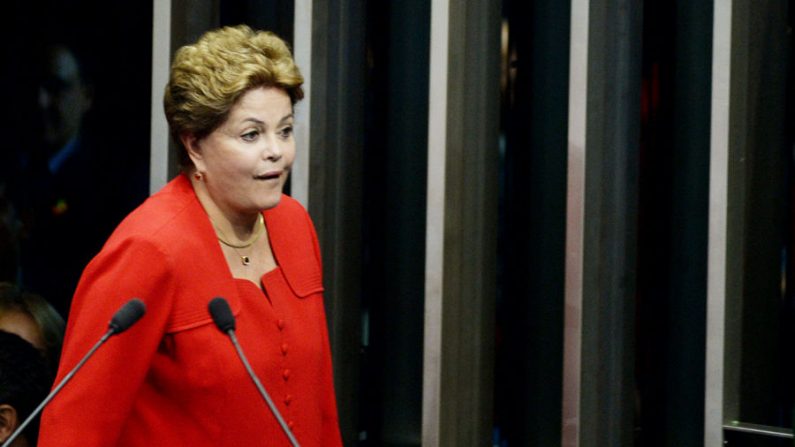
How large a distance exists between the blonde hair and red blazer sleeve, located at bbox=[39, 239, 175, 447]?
0.26m

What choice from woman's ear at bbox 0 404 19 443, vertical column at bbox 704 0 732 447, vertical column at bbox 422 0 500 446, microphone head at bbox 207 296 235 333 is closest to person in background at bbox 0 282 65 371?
woman's ear at bbox 0 404 19 443

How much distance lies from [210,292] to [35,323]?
1.49 m

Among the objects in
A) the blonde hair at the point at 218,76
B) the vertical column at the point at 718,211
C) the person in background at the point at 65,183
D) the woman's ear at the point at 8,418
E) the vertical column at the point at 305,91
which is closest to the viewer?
the blonde hair at the point at 218,76

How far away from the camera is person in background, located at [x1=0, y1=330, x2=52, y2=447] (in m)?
2.68

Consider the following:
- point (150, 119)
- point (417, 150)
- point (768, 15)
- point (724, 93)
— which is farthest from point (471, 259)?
point (150, 119)

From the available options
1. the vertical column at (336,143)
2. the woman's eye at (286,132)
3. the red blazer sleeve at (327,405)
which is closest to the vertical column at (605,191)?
the vertical column at (336,143)

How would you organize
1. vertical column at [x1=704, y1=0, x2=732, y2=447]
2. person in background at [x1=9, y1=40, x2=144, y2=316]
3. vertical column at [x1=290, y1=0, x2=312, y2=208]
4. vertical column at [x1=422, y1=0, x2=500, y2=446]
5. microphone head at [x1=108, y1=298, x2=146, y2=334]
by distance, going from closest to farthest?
microphone head at [x1=108, y1=298, x2=146, y2=334], vertical column at [x1=704, y1=0, x2=732, y2=447], vertical column at [x1=422, y1=0, x2=500, y2=446], vertical column at [x1=290, y1=0, x2=312, y2=208], person in background at [x1=9, y1=40, x2=144, y2=316]

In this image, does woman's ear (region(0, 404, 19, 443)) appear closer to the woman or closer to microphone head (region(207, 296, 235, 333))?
the woman

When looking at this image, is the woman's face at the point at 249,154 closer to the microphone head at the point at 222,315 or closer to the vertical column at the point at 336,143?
the microphone head at the point at 222,315

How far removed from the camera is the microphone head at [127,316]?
171cm

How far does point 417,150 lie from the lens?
3354 millimetres

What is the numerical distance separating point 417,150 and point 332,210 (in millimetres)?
305

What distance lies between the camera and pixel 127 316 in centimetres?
172

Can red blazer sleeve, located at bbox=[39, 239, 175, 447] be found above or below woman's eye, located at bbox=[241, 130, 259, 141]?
below
